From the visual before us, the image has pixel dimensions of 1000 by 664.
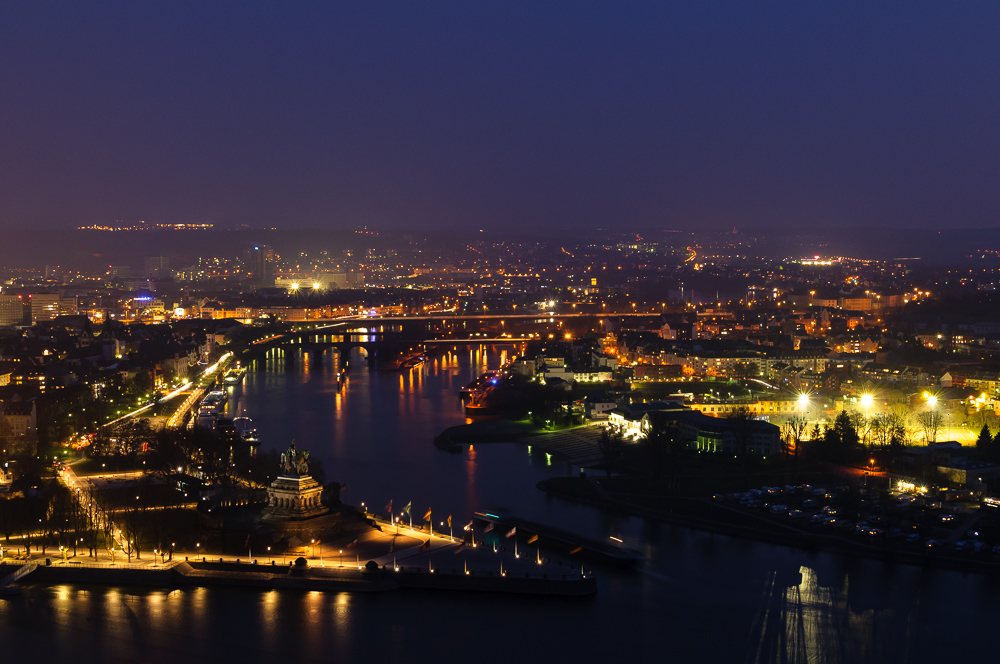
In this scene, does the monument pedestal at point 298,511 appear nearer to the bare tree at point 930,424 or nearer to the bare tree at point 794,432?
the bare tree at point 794,432

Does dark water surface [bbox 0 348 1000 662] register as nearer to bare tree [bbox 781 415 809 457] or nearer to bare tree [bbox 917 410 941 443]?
bare tree [bbox 781 415 809 457]

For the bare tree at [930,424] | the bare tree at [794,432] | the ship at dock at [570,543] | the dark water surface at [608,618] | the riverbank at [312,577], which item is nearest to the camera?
the dark water surface at [608,618]

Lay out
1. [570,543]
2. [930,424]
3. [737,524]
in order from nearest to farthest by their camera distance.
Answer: [570,543]
[737,524]
[930,424]

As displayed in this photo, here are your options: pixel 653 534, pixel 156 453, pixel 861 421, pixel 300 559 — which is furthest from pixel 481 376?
pixel 300 559

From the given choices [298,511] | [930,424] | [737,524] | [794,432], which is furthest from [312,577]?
[930,424]

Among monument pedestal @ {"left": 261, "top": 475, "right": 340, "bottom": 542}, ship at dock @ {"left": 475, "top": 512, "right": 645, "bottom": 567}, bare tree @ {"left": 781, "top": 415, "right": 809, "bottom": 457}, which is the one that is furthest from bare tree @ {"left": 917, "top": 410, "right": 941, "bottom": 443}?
monument pedestal @ {"left": 261, "top": 475, "right": 340, "bottom": 542}

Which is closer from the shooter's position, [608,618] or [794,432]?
[608,618]

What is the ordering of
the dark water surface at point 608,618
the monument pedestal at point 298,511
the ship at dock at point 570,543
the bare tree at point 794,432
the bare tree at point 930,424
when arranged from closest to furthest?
the dark water surface at point 608,618, the monument pedestal at point 298,511, the ship at dock at point 570,543, the bare tree at point 794,432, the bare tree at point 930,424

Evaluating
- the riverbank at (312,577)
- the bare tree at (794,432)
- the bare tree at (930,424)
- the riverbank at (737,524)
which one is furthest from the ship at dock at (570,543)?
the bare tree at (930,424)

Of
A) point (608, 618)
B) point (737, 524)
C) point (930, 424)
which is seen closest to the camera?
point (608, 618)

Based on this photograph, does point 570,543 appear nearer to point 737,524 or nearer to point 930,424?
point 737,524
